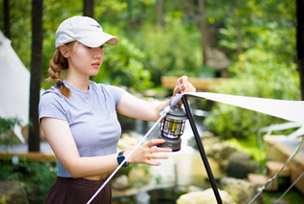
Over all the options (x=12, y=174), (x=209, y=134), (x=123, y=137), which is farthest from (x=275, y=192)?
(x=209, y=134)

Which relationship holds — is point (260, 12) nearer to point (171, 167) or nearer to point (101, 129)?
point (171, 167)

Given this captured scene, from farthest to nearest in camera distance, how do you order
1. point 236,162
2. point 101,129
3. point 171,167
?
1. point 171,167
2. point 236,162
3. point 101,129

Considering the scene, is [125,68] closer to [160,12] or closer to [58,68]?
[160,12]

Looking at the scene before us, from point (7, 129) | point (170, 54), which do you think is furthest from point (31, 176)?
point (170, 54)

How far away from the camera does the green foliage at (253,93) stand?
19.4ft

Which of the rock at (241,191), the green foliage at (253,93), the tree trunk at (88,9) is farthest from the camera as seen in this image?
the green foliage at (253,93)

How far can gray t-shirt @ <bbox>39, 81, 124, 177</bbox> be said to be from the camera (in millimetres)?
1207

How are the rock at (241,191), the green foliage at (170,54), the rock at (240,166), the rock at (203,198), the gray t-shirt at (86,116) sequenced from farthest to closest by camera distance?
the green foliage at (170,54), the rock at (240,166), the rock at (241,191), the rock at (203,198), the gray t-shirt at (86,116)

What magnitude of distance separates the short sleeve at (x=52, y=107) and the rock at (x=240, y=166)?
3.87 m

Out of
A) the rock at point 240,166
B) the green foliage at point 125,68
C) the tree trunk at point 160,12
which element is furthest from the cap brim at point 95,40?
the tree trunk at point 160,12

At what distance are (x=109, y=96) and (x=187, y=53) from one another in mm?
10858

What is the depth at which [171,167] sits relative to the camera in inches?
201

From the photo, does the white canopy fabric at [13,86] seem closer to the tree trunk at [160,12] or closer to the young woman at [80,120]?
the young woman at [80,120]

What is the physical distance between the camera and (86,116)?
127 centimetres
